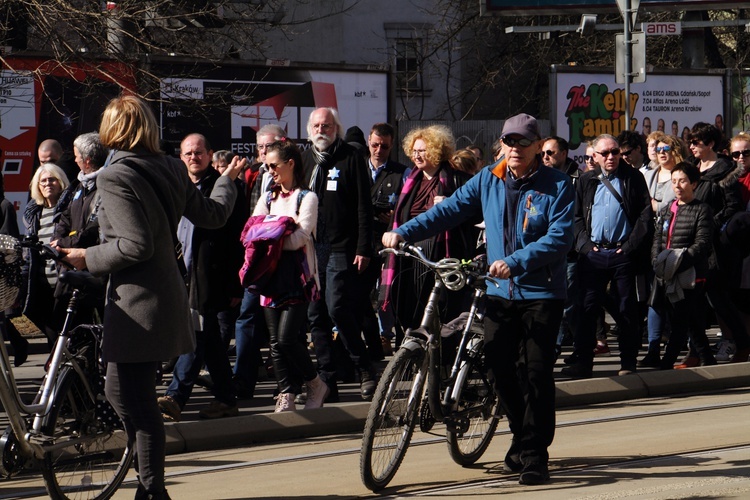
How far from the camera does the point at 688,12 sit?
26.1 m

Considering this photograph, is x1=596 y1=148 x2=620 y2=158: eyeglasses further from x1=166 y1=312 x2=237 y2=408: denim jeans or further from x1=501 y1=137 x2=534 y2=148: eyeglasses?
x1=501 y1=137 x2=534 y2=148: eyeglasses

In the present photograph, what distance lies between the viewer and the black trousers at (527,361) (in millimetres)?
6797

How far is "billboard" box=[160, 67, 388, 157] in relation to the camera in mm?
16422

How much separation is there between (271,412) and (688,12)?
19.2 m

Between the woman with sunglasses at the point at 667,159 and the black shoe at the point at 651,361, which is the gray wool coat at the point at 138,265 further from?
the woman with sunglasses at the point at 667,159

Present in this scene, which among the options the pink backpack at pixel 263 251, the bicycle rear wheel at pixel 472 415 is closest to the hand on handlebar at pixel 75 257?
the bicycle rear wheel at pixel 472 415

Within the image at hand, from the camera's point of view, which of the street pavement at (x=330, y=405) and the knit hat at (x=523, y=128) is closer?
the knit hat at (x=523, y=128)

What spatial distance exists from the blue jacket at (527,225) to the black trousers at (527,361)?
0.27ft

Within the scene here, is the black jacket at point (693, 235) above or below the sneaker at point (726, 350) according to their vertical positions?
above

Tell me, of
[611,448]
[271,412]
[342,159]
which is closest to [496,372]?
[611,448]

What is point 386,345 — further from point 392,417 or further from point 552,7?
point 552,7

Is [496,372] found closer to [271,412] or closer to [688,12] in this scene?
[271,412]

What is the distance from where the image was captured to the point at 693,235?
36.0 feet

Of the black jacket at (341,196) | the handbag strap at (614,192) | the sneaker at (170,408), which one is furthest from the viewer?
the handbag strap at (614,192)
